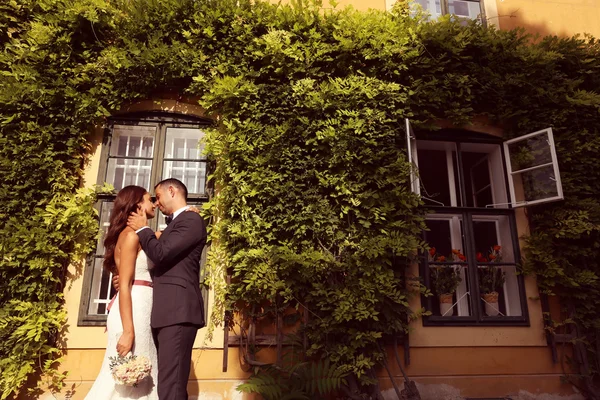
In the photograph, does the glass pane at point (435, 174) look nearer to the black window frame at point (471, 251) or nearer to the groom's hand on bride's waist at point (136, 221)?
the black window frame at point (471, 251)

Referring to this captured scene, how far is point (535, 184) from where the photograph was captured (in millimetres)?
5301

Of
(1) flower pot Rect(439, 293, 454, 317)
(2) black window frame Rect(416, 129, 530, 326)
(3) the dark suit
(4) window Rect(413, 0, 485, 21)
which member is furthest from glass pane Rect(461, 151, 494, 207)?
(3) the dark suit

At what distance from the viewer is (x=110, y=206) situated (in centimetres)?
486

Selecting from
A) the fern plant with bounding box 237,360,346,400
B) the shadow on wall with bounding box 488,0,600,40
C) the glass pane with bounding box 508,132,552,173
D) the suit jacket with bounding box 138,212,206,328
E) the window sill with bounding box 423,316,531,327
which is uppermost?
the shadow on wall with bounding box 488,0,600,40

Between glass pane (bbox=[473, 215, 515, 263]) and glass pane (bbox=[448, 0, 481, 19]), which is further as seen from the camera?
glass pane (bbox=[448, 0, 481, 19])

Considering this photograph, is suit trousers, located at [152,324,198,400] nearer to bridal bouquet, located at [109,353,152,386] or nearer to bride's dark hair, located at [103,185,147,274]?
bridal bouquet, located at [109,353,152,386]

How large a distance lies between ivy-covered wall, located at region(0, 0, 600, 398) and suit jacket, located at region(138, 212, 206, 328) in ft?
4.72

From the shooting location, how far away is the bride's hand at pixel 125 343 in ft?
9.07

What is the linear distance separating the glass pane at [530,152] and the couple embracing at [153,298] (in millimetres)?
4063

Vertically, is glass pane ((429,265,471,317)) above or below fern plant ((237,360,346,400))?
above

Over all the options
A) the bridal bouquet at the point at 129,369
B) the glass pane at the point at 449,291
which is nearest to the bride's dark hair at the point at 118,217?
the bridal bouquet at the point at 129,369

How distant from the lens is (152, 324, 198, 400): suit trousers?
276cm

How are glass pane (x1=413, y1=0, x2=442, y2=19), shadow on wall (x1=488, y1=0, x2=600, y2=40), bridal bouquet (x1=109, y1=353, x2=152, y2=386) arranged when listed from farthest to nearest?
glass pane (x1=413, y1=0, x2=442, y2=19)
shadow on wall (x1=488, y1=0, x2=600, y2=40)
bridal bouquet (x1=109, y1=353, x2=152, y2=386)

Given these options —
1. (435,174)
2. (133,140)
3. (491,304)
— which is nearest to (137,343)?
(133,140)
